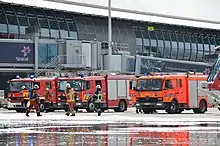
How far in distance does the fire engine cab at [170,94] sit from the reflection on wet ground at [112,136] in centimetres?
1350

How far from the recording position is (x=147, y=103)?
3512cm

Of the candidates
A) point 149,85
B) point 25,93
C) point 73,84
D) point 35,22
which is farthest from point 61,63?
point 149,85

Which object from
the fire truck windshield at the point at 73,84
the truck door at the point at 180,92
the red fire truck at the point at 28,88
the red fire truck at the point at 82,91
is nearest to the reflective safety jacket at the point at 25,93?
the red fire truck at the point at 28,88

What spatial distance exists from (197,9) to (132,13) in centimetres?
1120

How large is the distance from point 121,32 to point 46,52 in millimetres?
18213

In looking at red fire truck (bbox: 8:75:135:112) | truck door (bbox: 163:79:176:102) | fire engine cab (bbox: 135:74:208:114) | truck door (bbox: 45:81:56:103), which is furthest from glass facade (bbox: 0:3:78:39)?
truck door (bbox: 163:79:176:102)

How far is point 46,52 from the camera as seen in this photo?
51.1 m

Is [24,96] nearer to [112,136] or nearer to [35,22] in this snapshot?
[112,136]

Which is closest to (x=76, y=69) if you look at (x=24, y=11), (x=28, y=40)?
(x=28, y=40)

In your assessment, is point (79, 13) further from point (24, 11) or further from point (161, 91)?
point (161, 91)

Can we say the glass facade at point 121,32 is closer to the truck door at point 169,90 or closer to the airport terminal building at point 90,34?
the airport terminal building at point 90,34

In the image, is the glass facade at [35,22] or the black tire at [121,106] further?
the glass facade at [35,22]

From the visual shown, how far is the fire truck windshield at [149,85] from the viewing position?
117 feet

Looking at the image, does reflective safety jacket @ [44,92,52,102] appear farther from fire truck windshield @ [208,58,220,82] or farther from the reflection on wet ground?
the reflection on wet ground
